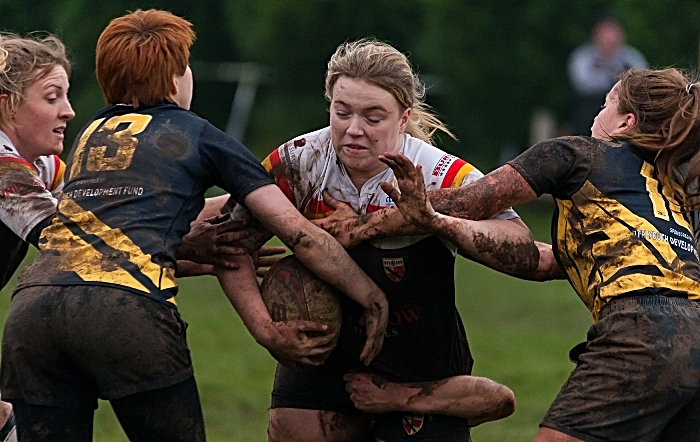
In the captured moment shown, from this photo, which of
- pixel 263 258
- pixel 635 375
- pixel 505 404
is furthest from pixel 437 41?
pixel 635 375

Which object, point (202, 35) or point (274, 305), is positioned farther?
point (202, 35)

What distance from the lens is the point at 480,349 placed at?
9.98m

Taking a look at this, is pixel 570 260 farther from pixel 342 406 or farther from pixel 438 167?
pixel 342 406

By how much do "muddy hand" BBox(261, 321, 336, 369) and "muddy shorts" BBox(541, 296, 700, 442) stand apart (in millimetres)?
875

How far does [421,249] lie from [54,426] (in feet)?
4.92

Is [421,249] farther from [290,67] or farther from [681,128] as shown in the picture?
[290,67]

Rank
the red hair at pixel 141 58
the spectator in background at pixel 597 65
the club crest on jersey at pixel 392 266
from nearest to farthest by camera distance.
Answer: the red hair at pixel 141 58
the club crest on jersey at pixel 392 266
the spectator in background at pixel 597 65

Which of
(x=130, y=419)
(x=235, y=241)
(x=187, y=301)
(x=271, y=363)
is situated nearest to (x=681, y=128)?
(x=235, y=241)

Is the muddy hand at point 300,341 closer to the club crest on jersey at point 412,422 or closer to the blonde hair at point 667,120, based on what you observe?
the club crest on jersey at point 412,422

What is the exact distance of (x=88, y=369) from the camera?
4.45 meters

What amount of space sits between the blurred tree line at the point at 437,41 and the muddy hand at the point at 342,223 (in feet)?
31.2

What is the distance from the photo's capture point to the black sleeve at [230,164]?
4688 millimetres

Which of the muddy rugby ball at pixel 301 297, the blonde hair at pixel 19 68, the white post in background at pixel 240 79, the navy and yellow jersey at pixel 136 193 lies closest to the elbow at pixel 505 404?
the muddy rugby ball at pixel 301 297

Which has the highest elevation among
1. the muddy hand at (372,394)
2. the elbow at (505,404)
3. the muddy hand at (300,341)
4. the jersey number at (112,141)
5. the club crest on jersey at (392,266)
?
the jersey number at (112,141)
